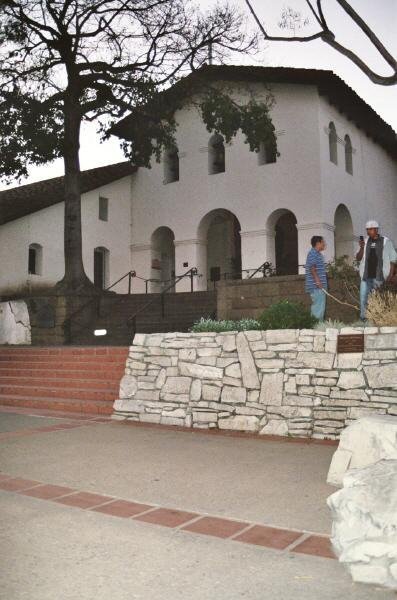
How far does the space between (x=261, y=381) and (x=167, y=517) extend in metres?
3.51

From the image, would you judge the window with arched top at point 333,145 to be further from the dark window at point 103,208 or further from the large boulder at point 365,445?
the large boulder at point 365,445

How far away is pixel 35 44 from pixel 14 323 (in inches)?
344

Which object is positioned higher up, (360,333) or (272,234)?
(272,234)

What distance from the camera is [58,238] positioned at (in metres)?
21.0

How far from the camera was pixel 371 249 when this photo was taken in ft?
25.9

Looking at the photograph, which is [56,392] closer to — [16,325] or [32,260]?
[16,325]

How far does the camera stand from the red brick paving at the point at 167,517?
3.49 metres

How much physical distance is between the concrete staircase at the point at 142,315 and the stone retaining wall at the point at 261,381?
254 inches

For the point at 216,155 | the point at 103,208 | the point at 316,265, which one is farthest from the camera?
the point at 103,208

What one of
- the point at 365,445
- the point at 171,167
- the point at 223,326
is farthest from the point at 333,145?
the point at 365,445

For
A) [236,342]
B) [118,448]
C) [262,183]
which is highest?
[262,183]

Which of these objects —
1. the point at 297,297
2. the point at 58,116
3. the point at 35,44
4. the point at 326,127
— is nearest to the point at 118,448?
the point at 297,297

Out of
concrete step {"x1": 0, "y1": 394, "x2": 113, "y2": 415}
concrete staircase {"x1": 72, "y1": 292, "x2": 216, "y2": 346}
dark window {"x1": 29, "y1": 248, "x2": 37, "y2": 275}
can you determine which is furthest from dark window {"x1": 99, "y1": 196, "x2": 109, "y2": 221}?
concrete step {"x1": 0, "y1": 394, "x2": 113, "y2": 415}

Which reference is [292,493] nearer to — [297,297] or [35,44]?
[297,297]
